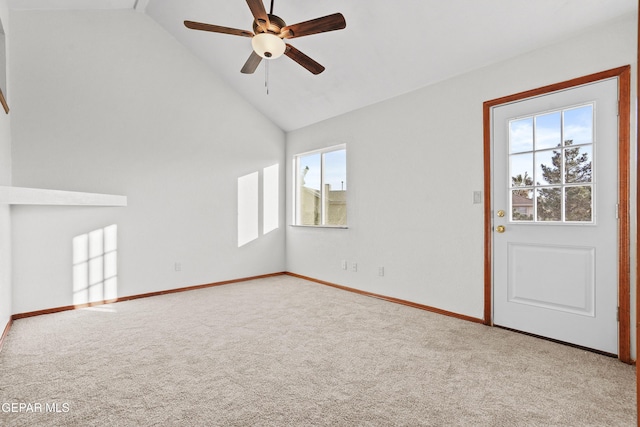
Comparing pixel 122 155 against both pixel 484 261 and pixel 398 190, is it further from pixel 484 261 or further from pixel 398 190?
pixel 484 261

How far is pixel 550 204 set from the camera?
271 centimetres

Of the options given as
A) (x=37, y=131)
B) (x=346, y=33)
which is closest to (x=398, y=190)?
(x=346, y=33)

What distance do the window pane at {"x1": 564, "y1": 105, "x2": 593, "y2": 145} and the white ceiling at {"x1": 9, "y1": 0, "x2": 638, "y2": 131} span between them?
60 centimetres

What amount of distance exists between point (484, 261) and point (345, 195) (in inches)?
80.5

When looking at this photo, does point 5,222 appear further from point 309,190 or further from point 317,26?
point 309,190

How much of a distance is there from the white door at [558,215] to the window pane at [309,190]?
2678 mm

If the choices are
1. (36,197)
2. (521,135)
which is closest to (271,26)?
(36,197)

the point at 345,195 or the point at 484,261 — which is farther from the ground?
the point at 345,195

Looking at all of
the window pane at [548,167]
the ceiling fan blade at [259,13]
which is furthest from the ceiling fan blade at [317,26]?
the window pane at [548,167]

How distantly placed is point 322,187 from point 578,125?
3202 millimetres

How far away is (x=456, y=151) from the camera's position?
3273 millimetres

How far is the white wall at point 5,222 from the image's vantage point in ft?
9.37

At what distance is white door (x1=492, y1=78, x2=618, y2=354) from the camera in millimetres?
2406

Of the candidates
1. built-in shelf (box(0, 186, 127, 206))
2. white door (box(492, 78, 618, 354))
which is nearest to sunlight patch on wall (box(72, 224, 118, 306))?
built-in shelf (box(0, 186, 127, 206))
